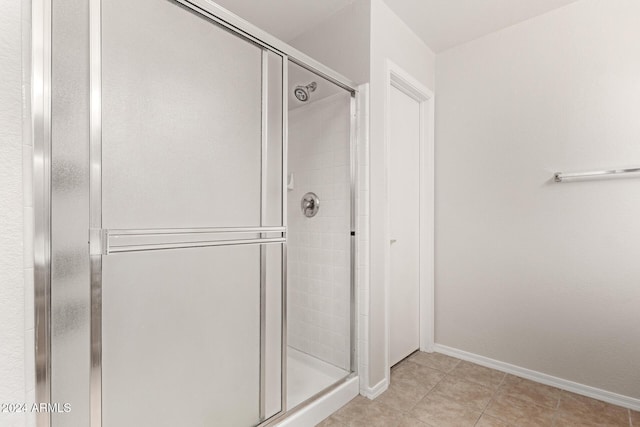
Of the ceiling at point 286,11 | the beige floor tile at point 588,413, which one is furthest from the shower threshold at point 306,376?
the ceiling at point 286,11

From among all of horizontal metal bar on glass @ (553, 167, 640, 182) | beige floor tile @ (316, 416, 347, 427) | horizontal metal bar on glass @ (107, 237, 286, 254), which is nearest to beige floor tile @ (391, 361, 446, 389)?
beige floor tile @ (316, 416, 347, 427)

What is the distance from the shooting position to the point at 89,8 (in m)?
0.96

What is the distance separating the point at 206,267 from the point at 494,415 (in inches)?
69.3

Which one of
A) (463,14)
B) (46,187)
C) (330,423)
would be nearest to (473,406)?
(330,423)

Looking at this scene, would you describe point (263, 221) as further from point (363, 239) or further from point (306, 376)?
point (306, 376)

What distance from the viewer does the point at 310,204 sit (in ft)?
7.65

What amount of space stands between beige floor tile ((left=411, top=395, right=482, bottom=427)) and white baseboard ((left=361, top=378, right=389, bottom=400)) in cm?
23

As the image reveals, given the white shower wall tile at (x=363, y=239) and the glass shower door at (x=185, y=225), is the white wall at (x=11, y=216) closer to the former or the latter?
the glass shower door at (x=185, y=225)

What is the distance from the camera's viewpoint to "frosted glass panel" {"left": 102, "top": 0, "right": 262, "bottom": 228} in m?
1.02

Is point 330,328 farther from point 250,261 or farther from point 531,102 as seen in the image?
point 531,102

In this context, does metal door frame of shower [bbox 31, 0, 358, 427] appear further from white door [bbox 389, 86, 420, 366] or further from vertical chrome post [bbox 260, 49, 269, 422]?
white door [bbox 389, 86, 420, 366]

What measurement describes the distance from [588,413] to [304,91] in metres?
2.53

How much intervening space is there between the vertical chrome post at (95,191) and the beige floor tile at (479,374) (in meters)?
2.15

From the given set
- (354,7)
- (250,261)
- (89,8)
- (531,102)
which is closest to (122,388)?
(250,261)
